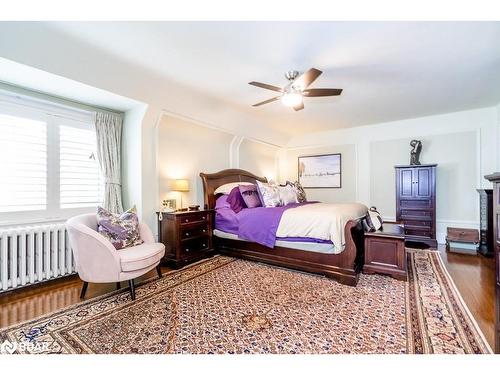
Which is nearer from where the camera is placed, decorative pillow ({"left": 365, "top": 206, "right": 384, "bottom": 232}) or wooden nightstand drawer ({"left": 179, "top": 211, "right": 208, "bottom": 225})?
decorative pillow ({"left": 365, "top": 206, "right": 384, "bottom": 232})

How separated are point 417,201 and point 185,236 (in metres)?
4.32

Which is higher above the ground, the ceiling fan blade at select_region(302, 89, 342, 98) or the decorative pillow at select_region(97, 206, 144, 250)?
the ceiling fan blade at select_region(302, 89, 342, 98)

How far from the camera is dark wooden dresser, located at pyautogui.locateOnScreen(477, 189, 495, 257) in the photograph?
3.97 metres

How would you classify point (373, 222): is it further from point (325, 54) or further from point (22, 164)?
point (22, 164)

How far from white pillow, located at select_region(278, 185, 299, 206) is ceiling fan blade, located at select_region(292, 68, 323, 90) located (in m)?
1.88

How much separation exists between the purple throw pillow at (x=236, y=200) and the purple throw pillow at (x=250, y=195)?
7 centimetres

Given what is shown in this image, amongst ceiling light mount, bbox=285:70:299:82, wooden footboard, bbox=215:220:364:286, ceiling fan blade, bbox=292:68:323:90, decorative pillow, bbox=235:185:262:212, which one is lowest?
wooden footboard, bbox=215:220:364:286

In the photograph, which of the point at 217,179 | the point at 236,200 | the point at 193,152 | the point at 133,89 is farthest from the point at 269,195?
the point at 133,89

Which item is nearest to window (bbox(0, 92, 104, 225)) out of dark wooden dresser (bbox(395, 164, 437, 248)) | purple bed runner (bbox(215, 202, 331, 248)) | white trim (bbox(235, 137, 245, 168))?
purple bed runner (bbox(215, 202, 331, 248))

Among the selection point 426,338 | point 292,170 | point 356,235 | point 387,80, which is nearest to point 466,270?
point 356,235

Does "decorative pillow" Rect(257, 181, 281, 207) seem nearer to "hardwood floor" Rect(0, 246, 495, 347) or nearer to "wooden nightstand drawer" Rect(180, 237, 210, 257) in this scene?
"wooden nightstand drawer" Rect(180, 237, 210, 257)

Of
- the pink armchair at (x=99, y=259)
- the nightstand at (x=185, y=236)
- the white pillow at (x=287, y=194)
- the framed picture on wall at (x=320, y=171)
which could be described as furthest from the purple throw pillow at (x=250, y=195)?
the framed picture on wall at (x=320, y=171)

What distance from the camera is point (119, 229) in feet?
8.87

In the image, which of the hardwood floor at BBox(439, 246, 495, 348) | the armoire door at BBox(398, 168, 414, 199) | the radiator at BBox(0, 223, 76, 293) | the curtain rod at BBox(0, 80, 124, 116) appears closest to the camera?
the hardwood floor at BBox(439, 246, 495, 348)
